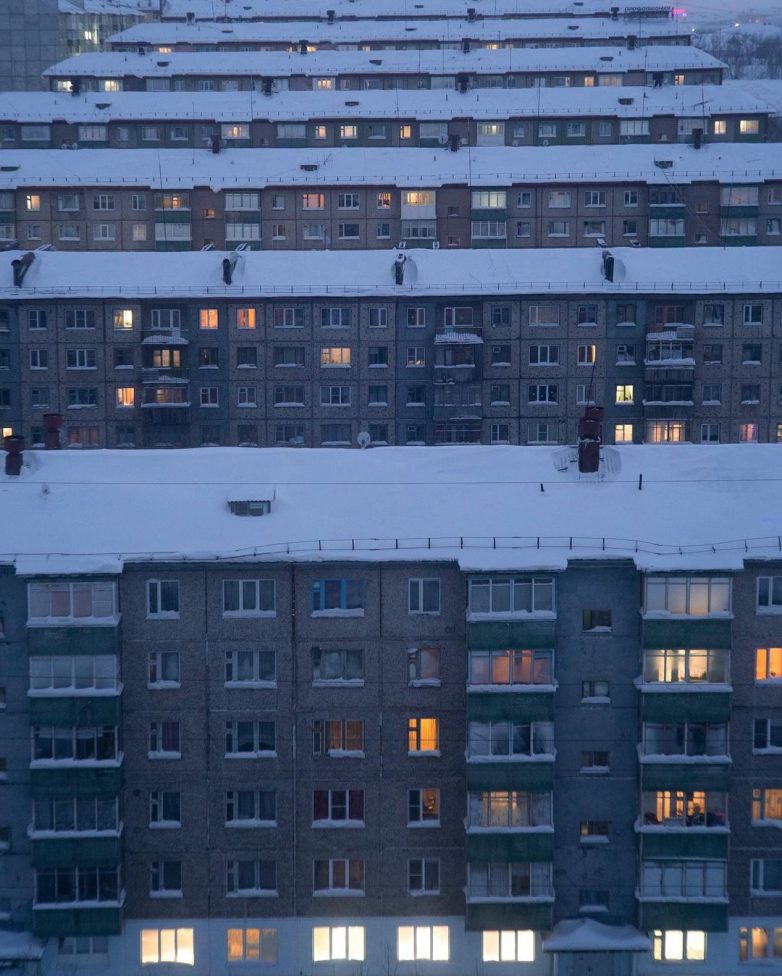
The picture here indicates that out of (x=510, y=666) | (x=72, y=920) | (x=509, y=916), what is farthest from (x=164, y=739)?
(x=509, y=916)

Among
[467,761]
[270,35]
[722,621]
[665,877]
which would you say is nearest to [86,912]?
[467,761]

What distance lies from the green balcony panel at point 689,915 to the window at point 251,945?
10017 millimetres

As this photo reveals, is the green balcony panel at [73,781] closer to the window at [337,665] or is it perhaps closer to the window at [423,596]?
the window at [337,665]

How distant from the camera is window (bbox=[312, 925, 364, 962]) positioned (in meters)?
38.3

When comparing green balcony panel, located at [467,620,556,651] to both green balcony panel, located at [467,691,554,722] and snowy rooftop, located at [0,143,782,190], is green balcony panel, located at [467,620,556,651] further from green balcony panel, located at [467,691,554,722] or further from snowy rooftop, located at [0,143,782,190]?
snowy rooftop, located at [0,143,782,190]

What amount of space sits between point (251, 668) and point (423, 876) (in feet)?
24.1

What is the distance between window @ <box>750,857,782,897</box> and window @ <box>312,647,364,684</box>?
11.9 metres

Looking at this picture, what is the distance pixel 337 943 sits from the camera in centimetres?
3838

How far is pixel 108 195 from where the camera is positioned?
91.9m

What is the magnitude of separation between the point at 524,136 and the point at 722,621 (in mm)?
75304

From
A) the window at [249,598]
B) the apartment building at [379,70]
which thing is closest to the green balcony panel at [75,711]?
the window at [249,598]

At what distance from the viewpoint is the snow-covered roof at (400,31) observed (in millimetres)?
135750

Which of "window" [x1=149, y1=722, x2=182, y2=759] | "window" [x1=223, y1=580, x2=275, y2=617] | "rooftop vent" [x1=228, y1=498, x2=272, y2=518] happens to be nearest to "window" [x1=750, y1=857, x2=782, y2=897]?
"window" [x1=223, y1=580, x2=275, y2=617]

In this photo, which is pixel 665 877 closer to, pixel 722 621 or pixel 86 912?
pixel 722 621
